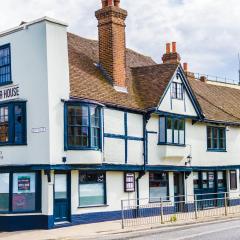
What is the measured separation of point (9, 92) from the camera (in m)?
23.3

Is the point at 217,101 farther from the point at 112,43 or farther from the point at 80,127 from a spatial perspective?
the point at 80,127

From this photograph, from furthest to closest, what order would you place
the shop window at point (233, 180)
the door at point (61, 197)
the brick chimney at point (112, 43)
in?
1. the shop window at point (233, 180)
2. the brick chimney at point (112, 43)
3. the door at point (61, 197)

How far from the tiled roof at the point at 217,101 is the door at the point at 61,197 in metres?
12.1

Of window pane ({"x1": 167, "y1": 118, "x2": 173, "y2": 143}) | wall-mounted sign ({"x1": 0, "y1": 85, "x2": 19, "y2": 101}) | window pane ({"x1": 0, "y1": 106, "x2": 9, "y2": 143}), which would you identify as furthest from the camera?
window pane ({"x1": 167, "y1": 118, "x2": 173, "y2": 143})

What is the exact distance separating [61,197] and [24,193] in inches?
63.7

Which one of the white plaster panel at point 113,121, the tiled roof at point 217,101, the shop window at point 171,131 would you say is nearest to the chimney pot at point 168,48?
the tiled roof at point 217,101

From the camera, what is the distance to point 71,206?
73.6 feet

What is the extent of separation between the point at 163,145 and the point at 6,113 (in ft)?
29.5

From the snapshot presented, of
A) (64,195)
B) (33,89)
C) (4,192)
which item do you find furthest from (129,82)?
(4,192)

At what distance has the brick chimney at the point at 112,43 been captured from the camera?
2658cm

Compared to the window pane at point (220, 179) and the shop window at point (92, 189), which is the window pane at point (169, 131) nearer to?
the shop window at point (92, 189)

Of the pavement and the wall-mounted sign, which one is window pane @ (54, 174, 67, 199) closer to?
the pavement

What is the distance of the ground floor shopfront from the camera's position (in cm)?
2159

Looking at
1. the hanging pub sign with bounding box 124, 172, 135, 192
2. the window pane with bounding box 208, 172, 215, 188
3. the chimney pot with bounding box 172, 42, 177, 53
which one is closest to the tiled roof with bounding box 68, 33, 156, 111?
the hanging pub sign with bounding box 124, 172, 135, 192
